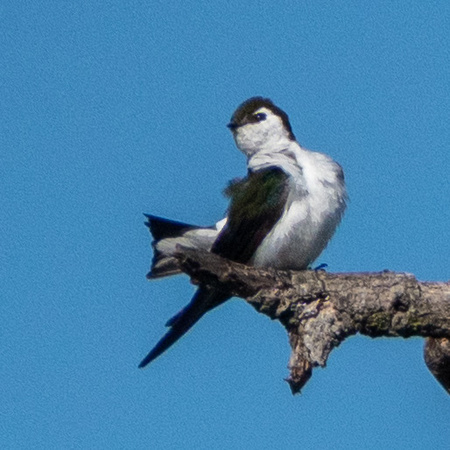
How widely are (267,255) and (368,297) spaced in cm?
189

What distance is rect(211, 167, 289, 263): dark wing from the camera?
7.75 m

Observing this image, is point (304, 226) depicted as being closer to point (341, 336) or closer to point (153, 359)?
point (153, 359)

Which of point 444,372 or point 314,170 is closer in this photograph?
point 444,372

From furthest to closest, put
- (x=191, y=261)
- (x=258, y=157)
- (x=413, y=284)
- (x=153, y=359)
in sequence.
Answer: (x=258, y=157) < (x=153, y=359) < (x=413, y=284) < (x=191, y=261)

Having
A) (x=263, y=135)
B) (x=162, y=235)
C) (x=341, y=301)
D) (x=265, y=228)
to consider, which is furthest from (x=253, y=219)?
(x=341, y=301)

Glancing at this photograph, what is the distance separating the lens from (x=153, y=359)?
763 centimetres

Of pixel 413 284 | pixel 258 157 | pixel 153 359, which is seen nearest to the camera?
pixel 413 284

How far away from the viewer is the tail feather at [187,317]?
767cm

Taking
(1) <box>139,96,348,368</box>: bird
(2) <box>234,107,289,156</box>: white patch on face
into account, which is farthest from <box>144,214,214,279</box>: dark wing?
(2) <box>234,107,289,156</box>: white patch on face

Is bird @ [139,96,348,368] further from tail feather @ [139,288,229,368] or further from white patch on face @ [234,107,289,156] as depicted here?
white patch on face @ [234,107,289,156]

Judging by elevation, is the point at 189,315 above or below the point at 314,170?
below

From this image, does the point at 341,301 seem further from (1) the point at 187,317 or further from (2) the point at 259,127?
(2) the point at 259,127

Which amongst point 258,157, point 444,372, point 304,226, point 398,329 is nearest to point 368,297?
point 398,329

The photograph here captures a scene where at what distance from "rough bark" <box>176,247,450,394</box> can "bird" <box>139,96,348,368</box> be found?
151 cm
